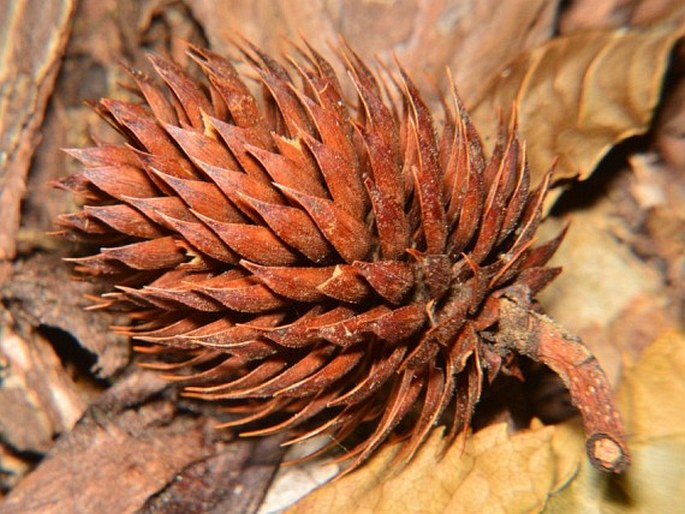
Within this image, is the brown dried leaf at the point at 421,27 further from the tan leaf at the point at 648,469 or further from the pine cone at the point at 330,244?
the tan leaf at the point at 648,469

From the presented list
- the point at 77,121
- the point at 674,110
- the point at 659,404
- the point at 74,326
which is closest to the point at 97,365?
the point at 74,326

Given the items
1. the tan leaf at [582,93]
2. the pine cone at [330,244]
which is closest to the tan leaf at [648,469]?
the pine cone at [330,244]

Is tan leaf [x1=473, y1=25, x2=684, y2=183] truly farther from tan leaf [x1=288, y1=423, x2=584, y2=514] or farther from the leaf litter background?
tan leaf [x1=288, y1=423, x2=584, y2=514]

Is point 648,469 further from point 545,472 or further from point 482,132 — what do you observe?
point 482,132

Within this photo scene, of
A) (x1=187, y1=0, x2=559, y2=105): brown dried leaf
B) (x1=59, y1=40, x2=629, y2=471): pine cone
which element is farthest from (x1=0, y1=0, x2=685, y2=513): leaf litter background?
(x1=59, y1=40, x2=629, y2=471): pine cone

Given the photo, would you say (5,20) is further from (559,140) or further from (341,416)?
(559,140)

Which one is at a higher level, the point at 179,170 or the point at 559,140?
the point at 179,170
